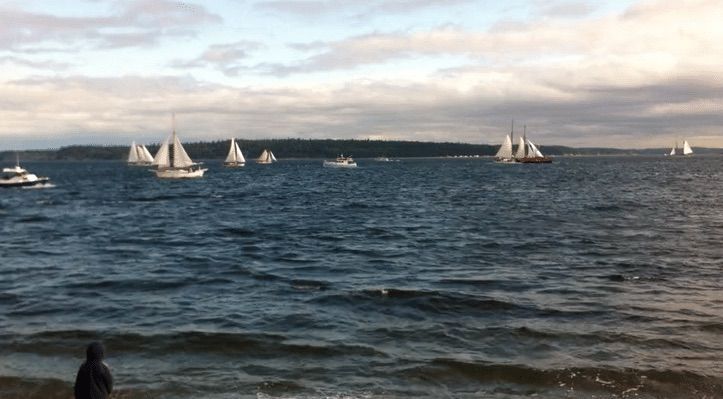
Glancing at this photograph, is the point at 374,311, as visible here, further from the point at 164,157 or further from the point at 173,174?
the point at 164,157

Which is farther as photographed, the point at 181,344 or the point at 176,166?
the point at 176,166

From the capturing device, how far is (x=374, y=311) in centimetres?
1925

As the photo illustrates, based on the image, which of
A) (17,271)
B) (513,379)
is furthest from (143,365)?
(17,271)

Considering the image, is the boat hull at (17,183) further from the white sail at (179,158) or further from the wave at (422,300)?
the wave at (422,300)

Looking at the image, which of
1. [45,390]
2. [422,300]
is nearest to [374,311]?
[422,300]

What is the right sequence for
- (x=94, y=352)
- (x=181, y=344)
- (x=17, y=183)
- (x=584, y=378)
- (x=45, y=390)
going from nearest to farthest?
(x=94, y=352) < (x=45, y=390) < (x=584, y=378) < (x=181, y=344) < (x=17, y=183)

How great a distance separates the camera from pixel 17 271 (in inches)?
1065

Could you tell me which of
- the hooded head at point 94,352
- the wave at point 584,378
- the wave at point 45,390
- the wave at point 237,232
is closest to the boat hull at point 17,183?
the wave at point 237,232

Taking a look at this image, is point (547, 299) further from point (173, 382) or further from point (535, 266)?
point (173, 382)

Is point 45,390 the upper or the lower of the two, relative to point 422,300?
lower

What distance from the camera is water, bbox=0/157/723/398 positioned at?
44.9 ft

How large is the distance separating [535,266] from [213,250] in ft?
53.3

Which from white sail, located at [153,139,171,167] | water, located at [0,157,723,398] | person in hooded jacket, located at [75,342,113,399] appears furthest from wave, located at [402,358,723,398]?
white sail, located at [153,139,171,167]

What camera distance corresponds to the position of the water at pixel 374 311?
539 inches
